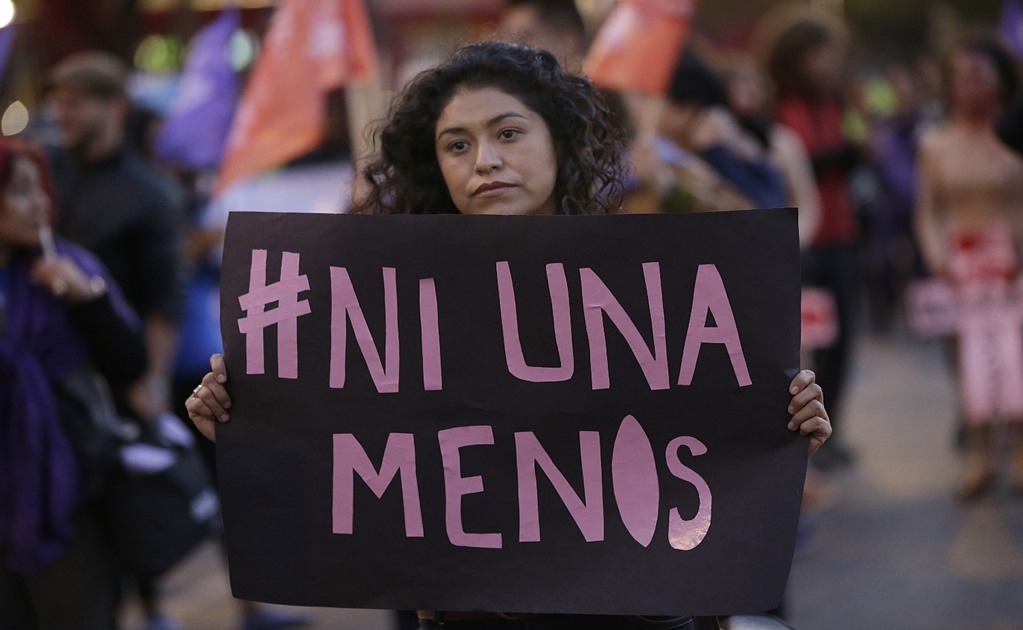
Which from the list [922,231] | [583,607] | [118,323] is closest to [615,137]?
[583,607]

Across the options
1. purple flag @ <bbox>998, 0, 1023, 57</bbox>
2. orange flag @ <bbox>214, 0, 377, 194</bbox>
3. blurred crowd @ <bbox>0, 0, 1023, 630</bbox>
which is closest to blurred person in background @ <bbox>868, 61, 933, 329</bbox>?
purple flag @ <bbox>998, 0, 1023, 57</bbox>

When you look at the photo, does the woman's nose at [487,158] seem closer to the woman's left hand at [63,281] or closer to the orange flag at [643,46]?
the woman's left hand at [63,281]

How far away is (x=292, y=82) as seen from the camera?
4.97 meters

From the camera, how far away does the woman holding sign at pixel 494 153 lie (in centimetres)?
228

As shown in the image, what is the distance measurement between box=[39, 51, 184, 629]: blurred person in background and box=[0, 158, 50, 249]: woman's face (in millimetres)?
1477

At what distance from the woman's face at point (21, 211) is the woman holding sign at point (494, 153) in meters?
1.02

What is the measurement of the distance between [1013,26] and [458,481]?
23.9 feet

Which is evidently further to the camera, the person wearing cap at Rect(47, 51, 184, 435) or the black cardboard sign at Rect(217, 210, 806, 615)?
the person wearing cap at Rect(47, 51, 184, 435)

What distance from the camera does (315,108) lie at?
4.93 metres

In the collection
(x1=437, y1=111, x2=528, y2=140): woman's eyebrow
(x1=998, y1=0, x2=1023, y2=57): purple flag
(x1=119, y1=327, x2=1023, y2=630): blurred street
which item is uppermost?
(x1=998, y1=0, x2=1023, y2=57): purple flag

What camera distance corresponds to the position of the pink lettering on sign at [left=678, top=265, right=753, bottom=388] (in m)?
2.13

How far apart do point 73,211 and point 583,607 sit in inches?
132

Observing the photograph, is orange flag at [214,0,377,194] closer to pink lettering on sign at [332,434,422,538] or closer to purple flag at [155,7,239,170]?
purple flag at [155,7,239,170]

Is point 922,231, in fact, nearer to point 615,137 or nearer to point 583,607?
point 615,137
